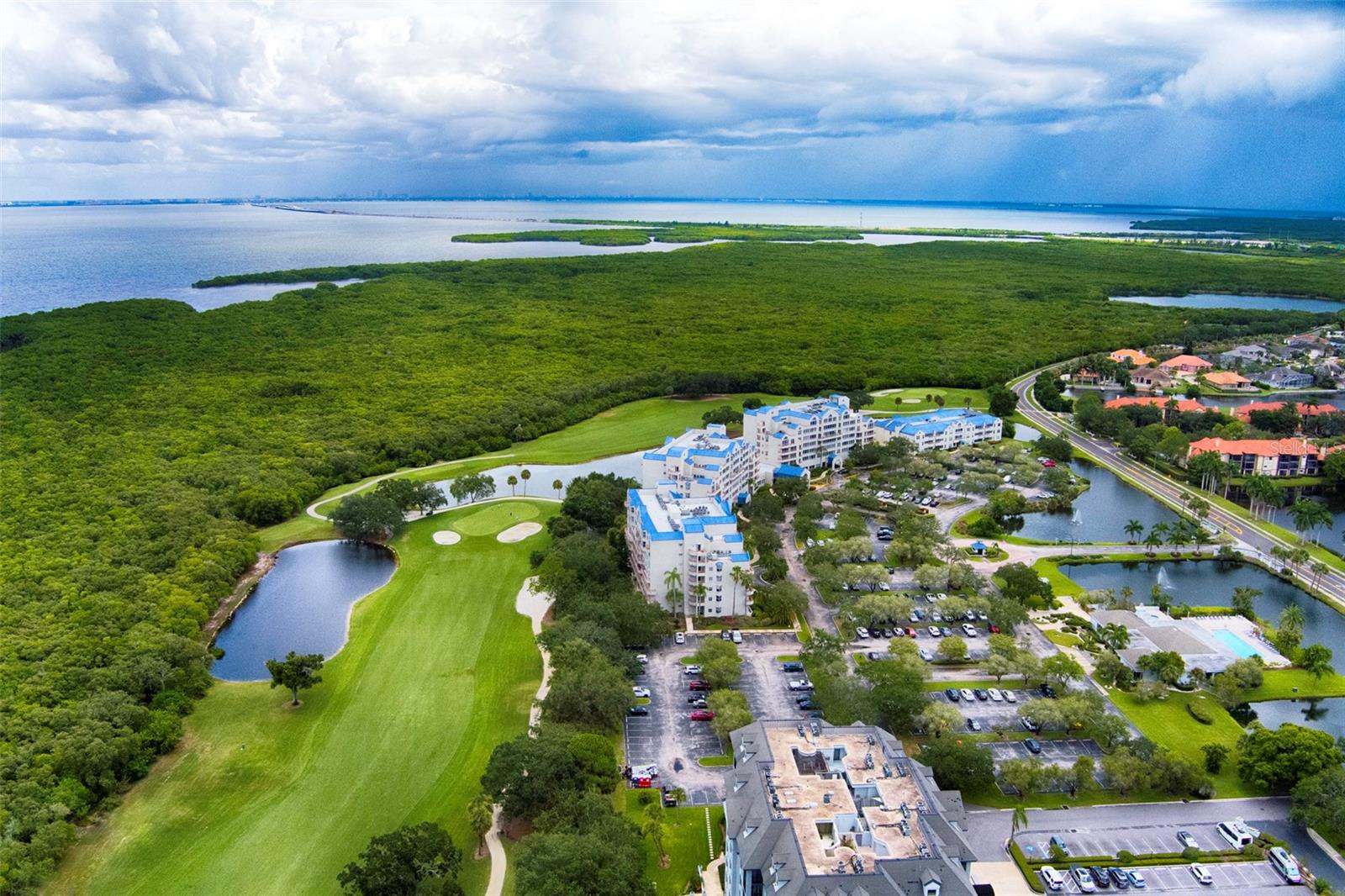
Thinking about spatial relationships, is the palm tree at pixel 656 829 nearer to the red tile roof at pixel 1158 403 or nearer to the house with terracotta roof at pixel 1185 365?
the red tile roof at pixel 1158 403

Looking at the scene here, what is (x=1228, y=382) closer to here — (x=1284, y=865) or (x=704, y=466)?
(x=704, y=466)

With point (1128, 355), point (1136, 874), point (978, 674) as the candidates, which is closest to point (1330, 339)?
point (1128, 355)

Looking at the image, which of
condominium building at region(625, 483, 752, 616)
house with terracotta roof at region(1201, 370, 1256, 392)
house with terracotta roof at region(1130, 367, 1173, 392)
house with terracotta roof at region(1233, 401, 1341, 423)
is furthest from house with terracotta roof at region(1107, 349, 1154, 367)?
condominium building at region(625, 483, 752, 616)

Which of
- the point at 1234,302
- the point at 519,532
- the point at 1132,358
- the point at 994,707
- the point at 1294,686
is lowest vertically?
the point at 519,532

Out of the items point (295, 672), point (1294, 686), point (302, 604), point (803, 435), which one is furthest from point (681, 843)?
point (803, 435)

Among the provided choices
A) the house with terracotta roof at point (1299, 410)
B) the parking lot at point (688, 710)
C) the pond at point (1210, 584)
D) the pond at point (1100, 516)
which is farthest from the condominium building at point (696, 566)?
the house with terracotta roof at point (1299, 410)
